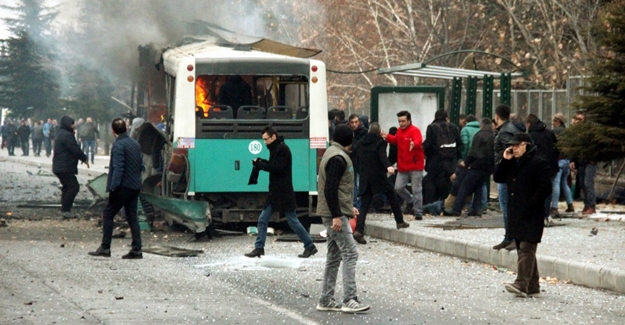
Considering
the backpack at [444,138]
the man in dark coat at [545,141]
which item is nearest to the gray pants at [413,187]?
the backpack at [444,138]

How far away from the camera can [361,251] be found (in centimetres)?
1502

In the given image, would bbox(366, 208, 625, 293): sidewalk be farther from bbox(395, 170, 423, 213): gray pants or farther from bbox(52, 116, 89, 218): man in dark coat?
bbox(52, 116, 89, 218): man in dark coat

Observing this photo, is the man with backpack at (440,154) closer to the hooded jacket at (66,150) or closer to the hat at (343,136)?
the hooded jacket at (66,150)

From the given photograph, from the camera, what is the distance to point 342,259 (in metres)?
10.0

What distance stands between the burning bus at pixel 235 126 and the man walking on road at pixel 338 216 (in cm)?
676

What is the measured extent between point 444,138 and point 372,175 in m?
3.47

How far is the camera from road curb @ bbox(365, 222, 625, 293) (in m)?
11.6

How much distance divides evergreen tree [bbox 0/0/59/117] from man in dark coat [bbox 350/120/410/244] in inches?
1368

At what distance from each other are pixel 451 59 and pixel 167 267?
2284 centimetres

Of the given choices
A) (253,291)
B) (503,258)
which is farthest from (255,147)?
(253,291)

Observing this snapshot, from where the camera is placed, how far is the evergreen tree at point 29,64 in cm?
5250

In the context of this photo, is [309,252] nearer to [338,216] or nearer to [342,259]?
[342,259]

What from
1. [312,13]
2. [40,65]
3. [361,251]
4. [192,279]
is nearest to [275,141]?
[361,251]

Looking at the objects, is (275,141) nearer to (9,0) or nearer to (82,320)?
(82,320)
